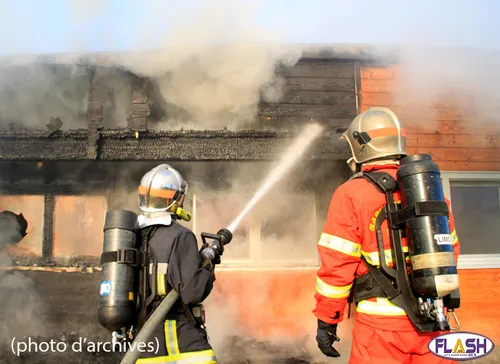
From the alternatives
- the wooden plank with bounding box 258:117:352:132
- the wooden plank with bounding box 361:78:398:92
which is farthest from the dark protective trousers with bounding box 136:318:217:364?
the wooden plank with bounding box 361:78:398:92

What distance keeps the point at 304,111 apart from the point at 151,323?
4065 mm

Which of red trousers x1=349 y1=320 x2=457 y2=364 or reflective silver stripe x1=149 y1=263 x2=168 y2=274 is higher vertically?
reflective silver stripe x1=149 y1=263 x2=168 y2=274

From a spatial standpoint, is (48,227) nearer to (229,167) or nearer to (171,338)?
(229,167)

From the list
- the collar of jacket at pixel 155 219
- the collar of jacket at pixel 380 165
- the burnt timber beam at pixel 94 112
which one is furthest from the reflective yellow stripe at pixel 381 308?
the burnt timber beam at pixel 94 112

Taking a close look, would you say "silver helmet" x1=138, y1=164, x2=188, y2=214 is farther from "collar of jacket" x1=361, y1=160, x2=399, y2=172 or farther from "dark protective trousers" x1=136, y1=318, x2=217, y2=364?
"collar of jacket" x1=361, y1=160, x2=399, y2=172

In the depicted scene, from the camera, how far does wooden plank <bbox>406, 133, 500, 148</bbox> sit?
5.96 metres

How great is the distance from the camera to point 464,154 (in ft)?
19.5

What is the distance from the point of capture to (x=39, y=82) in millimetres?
5793

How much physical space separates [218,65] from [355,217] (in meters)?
3.91

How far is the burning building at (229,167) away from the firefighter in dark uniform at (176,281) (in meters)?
2.50

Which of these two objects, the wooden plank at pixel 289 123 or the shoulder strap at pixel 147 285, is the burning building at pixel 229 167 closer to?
the wooden plank at pixel 289 123

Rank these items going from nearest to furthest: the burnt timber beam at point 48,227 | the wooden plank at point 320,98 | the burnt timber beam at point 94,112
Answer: the burnt timber beam at point 94,112, the burnt timber beam at point 48,227, the wooden plank at point 320,98

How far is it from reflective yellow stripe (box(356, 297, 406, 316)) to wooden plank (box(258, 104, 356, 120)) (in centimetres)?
377

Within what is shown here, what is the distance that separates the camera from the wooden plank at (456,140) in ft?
19.5
